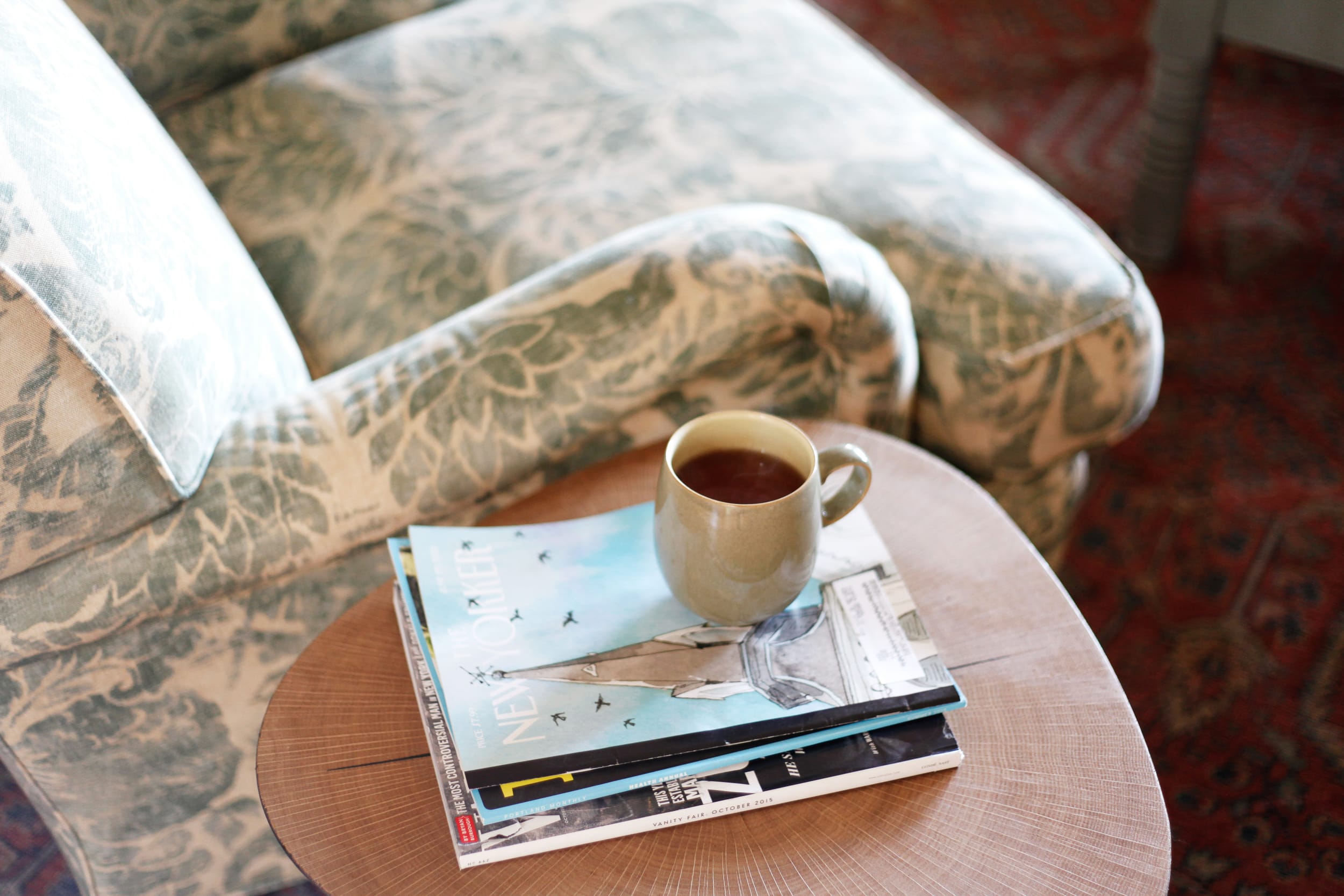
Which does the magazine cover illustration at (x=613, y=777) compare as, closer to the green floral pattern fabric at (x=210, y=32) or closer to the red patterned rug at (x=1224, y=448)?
the red patterned rug at (x=1224, y=448)

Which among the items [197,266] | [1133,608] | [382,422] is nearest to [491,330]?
[382,422]

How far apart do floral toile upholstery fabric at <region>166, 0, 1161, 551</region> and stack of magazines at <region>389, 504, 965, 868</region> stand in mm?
343

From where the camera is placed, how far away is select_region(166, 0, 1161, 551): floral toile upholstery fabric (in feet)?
2.87

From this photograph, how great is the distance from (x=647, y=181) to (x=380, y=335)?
0.96 ft

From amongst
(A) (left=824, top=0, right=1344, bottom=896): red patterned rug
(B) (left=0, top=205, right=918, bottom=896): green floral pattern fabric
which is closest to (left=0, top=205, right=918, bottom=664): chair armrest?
(B) (left=0, top=205, right=918, bottom=896): green floral pattern fabric

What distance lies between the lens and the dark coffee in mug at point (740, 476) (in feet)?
1.82

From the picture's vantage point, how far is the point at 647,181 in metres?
1.01

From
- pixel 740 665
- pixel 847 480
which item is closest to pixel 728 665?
pixel 740 665

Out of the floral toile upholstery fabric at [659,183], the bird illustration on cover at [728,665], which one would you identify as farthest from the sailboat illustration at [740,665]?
Answer: the floral toile upholstery fabric at [659,183]

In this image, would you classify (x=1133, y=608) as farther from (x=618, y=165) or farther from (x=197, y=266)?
(x=197, y=266)

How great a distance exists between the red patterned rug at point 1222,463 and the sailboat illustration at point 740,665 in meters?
0.56

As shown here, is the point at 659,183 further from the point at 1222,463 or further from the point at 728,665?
the point at 1222,463

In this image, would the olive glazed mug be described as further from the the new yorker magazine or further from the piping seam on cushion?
the piping seam on cushion

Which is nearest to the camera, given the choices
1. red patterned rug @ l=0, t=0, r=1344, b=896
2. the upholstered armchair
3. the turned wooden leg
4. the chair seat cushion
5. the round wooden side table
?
the round wooden side table
